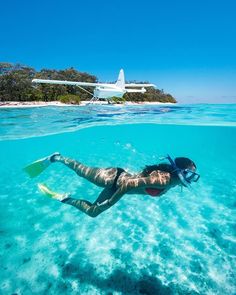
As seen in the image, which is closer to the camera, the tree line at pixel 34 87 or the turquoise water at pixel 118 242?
the turquoise water at pixel 118 242

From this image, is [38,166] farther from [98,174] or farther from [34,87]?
[34,87]

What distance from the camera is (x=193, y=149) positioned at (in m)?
40.6

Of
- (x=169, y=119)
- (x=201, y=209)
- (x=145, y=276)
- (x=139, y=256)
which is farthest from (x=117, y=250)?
(x=169, y=119)

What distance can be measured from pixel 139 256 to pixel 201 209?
4024 mm

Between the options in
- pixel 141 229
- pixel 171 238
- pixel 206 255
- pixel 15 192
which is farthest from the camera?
pixel 15 192

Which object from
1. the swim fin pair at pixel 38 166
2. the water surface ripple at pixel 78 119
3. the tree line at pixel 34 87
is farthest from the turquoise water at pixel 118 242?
the tree line at pixel 34 87

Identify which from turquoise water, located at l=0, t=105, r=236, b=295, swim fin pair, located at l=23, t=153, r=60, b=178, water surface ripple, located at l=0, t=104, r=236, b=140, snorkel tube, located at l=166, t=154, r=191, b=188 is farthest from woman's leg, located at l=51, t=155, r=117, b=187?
water surface ripple, located at l=0, t=104, r=236, b=140

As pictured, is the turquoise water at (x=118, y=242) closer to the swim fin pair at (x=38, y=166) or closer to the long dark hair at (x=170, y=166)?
the swim fin pair at (x=38, y=166)

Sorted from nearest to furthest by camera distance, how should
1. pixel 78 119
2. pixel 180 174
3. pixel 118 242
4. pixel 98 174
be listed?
pixel 180 174
pixel 98 174
pixel 118 242
pixel 78 119

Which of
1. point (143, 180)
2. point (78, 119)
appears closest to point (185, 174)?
point (143, 180)

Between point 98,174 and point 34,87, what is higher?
point 98,174

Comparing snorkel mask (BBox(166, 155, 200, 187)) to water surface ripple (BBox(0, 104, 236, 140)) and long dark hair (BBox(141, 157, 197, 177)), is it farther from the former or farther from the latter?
water surface ripple (BBox(0, 104, 236, 140))

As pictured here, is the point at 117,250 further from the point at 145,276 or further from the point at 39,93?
the point at 39,93

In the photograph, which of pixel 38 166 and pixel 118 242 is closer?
pixel 118 242
